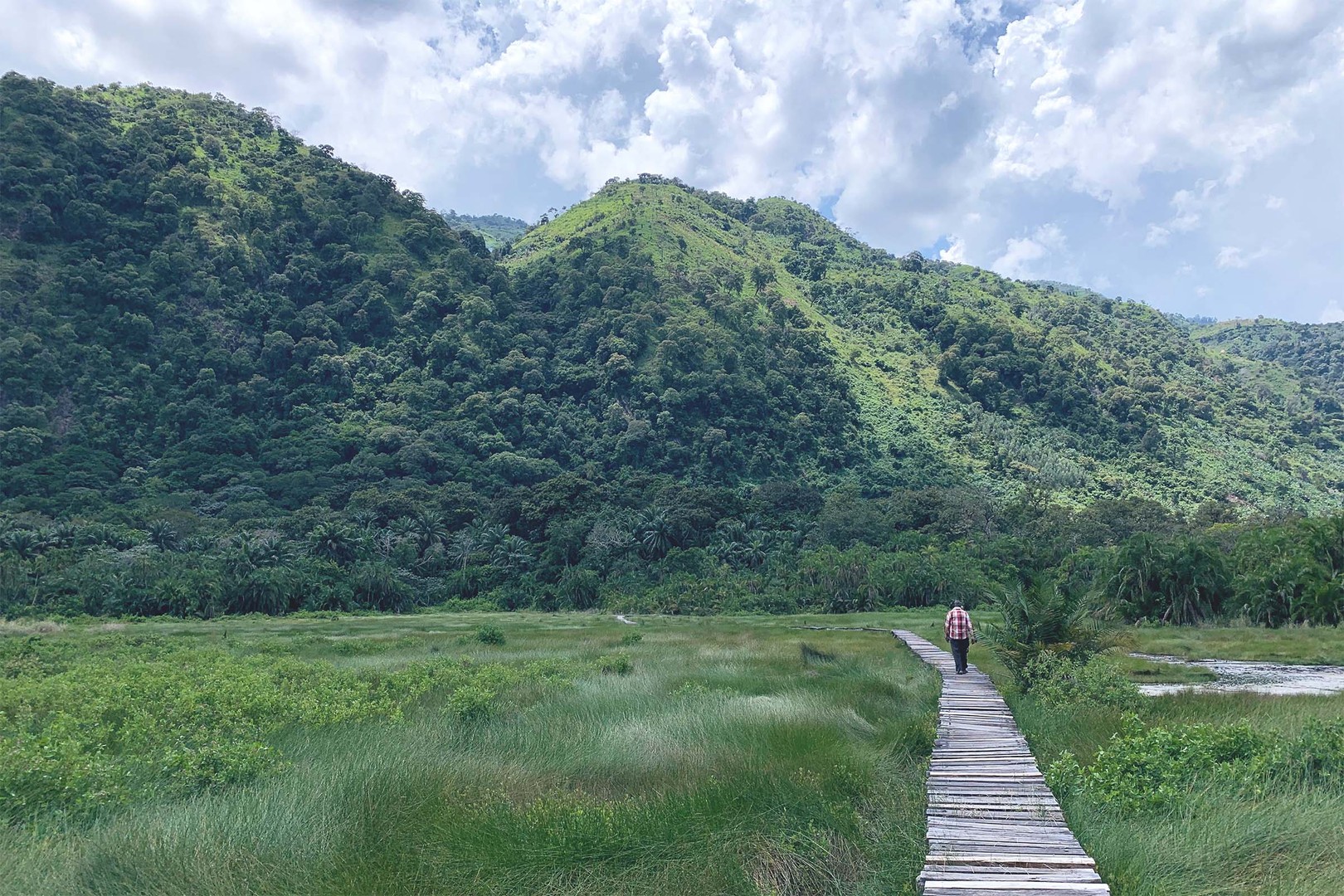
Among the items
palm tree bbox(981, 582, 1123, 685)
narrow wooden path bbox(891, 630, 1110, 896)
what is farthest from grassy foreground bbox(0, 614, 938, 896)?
palm tree bbox(981, 582, 1123, 685)

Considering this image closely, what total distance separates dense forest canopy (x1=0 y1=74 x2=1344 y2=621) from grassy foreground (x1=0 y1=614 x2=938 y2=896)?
49139 millimetres

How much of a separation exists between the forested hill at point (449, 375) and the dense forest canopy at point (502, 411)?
606 mm

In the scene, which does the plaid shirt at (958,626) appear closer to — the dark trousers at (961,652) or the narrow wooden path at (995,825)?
the dark trousers at (961,652)

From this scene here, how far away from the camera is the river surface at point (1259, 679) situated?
56.6 ft

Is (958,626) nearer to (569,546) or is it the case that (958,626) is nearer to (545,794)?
(545,794)

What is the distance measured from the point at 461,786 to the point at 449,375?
434 feet

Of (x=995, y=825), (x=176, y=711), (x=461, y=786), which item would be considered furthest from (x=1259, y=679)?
(x=176, y=711)

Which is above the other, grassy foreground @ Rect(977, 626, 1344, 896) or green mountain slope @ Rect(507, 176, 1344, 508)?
green mountain slope @ Rect(507, 176, 1344, 508)

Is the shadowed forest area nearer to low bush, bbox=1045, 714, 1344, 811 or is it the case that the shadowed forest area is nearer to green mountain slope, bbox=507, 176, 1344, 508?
low bush, bbox=1045, 714, 1344, 811

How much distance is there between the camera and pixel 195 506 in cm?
9638

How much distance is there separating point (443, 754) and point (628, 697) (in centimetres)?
501

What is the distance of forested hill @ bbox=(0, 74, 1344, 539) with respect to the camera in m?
104

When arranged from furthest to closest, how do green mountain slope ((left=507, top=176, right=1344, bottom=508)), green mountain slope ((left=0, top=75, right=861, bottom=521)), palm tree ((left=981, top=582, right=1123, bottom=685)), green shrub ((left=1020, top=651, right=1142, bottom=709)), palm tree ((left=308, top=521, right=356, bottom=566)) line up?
green mountain slope ((left=507, top=176, right=1344, bottom=508)) → green mountain slope ((left=0, top=75, right=861, bottom=521)) → palm tree ((left=308, top=521, right=356, bottom=566)) → palm tree ((left=981, top=582, right=1123, bottom=685)) → green shrub ((left=1020, top=651, right=1142, bottom=709))

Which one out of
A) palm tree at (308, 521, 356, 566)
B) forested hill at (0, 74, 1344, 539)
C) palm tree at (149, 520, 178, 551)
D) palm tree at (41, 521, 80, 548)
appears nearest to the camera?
palm tree at (41, 521, 80, 548)
